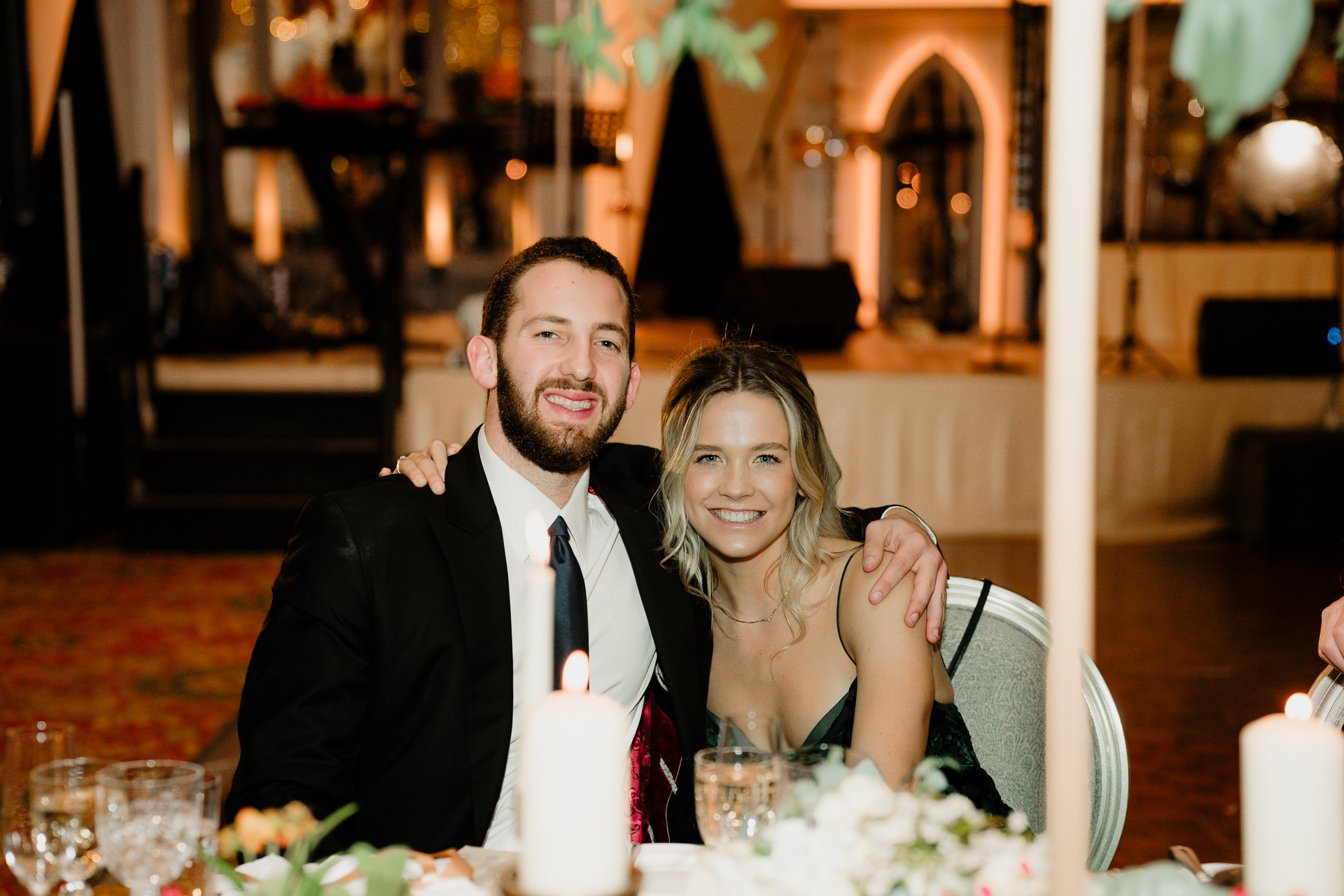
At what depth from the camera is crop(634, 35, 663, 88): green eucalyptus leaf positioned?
84cm

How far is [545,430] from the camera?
1872 millimetres

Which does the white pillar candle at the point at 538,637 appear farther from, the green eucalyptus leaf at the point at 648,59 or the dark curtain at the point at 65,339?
the dark curtain at the point at 65,339

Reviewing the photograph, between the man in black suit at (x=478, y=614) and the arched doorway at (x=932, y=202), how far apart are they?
9695mm

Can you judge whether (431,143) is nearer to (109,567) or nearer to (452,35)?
(452,35)

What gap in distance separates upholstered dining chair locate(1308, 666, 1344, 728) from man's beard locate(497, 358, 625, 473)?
1151 millimetres

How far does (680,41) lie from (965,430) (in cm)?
569

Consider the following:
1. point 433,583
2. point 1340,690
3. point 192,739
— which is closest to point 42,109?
point 192,739

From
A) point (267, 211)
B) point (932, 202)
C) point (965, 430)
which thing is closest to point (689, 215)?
point (932, 202)

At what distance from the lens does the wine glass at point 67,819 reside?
1.12 m

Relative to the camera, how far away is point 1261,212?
8703 millimetres

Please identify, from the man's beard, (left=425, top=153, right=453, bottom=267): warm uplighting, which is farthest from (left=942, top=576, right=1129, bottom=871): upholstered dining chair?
(left=425, top=153, right=453, bottom=267): warm uplighting

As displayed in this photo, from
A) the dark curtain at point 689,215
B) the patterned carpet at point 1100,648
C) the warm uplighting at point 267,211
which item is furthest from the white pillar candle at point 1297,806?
the warm uplighting at point 267,211

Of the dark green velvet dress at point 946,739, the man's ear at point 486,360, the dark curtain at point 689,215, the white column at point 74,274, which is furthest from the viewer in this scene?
the dark curtain at point 689,215

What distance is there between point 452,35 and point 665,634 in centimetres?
870
